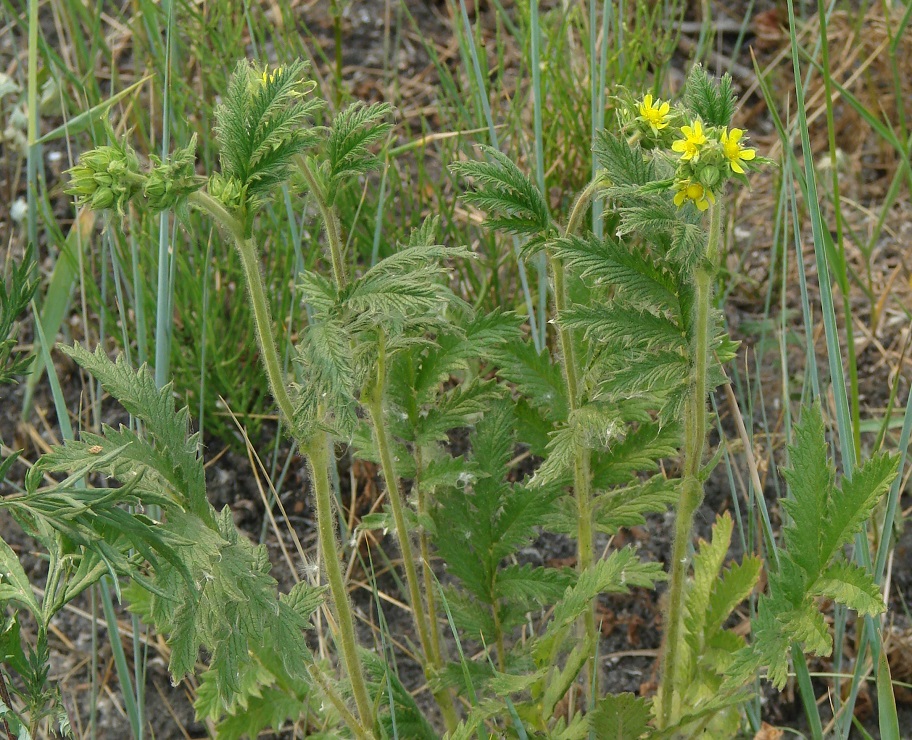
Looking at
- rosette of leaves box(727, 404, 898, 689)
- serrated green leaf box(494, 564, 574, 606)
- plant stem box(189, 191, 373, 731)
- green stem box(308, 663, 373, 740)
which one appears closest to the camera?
plant stem box(189, 191, 373, 731)

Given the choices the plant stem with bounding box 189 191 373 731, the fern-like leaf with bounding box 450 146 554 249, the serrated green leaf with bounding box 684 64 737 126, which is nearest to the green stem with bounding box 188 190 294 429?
the plant stem with bounding box 189 191 373 731

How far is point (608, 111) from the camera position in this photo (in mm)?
2309

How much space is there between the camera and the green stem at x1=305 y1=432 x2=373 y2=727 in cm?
128

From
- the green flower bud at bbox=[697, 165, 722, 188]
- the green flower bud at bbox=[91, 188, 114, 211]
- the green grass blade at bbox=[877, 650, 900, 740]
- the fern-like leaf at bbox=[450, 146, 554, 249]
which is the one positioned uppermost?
the green flower bud at bbox=[91, 188, 114, 211]

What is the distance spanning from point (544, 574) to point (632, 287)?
0.47m

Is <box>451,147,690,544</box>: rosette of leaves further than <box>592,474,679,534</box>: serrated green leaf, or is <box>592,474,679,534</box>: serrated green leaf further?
<box>592,474,679,534</box>: serrated green leaf

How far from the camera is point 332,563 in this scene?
1316 mm

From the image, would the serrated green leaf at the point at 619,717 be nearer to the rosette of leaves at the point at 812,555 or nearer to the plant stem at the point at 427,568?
the rosette of leaves at the point at 812,555

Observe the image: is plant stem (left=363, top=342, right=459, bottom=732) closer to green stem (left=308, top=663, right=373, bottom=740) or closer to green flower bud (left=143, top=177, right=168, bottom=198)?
green stem (left=308, top=663, right=373, bottom=740)

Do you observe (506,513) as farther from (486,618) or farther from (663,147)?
(663,147)

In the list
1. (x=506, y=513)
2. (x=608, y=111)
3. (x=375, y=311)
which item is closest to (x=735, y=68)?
(x=608, y=111)

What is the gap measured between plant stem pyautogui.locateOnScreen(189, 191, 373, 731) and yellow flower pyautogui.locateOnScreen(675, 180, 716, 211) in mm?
462

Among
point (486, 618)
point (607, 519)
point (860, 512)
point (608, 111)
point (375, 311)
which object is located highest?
point (375, 311)

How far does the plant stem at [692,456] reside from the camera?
1226 mm
